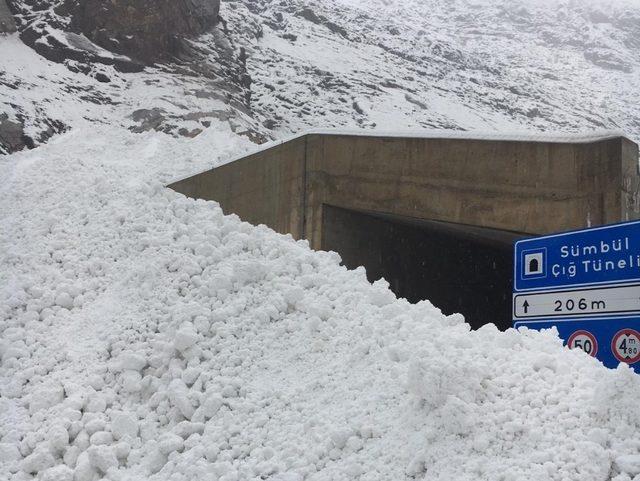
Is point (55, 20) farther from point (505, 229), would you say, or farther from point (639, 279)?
point (639, 279)

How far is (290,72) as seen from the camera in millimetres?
40219

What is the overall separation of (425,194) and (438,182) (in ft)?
0.73

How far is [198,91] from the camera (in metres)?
23.0

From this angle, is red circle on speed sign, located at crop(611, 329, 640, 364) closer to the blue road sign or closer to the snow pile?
the blue road sign

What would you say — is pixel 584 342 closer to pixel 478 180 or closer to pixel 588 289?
pixel 588 289

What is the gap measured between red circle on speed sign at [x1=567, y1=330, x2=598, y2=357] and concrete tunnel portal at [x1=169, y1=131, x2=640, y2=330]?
304 centimetres

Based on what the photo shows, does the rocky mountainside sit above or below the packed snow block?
above

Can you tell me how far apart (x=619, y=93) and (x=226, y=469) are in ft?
277

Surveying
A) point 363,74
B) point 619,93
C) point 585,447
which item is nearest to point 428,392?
point 585,447

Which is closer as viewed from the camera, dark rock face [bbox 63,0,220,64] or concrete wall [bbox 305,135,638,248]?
concrete wall [bbox 305,135,638,248]

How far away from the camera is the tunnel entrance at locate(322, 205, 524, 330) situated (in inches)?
324

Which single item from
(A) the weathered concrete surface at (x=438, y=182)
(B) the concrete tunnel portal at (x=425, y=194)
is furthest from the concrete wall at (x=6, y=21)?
(A) the weathered concrete surface at (x=438, y=182)

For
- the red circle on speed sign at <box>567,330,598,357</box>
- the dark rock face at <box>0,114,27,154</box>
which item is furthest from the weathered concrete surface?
the dark rock face at <box>0,114,27,154</box>

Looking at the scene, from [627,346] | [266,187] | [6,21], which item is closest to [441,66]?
[6,21]
